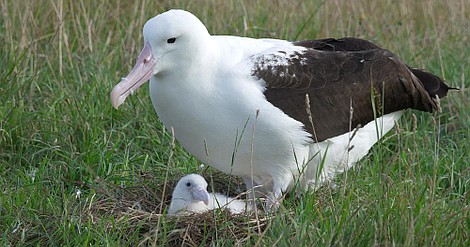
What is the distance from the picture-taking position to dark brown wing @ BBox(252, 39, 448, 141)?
536 cm

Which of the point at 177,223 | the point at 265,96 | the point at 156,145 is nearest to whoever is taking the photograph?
the point at 177,223

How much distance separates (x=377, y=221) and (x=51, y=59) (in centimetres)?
395

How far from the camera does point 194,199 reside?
5273mm

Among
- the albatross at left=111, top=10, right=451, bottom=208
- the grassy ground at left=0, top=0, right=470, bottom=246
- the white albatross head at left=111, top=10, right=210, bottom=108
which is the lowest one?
the grassy ground at left=0, top=0, right=470, bottom=246

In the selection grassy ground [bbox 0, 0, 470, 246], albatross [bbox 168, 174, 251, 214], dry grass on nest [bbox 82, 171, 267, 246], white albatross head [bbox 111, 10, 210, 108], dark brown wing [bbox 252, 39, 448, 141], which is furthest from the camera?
dark brown wing [bbox 252, 39, 448, 141]

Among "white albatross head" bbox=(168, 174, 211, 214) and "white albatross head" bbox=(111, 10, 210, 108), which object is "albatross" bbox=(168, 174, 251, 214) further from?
"white albatross head" bbox=(111, 10, 210, 108)

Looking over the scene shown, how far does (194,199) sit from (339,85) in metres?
1.10

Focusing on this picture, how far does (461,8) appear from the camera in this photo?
898 cm

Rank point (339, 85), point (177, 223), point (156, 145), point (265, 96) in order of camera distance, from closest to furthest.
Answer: point (177, 223)
point (265, 96)
point (339, 85)
point (156, 145)

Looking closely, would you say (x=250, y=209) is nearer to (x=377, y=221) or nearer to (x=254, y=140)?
(x=254, y=140)

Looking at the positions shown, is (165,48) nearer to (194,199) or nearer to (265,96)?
(265,96)

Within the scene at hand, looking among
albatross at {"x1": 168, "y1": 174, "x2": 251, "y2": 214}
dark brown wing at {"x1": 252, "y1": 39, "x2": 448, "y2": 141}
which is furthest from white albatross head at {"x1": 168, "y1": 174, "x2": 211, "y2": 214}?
dark brown wing at {"x1": 252, "y1": 39, "x2": 448, "y2": 141}

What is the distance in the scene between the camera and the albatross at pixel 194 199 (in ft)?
17.2

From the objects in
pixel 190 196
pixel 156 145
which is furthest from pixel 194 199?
pixel 156 145
